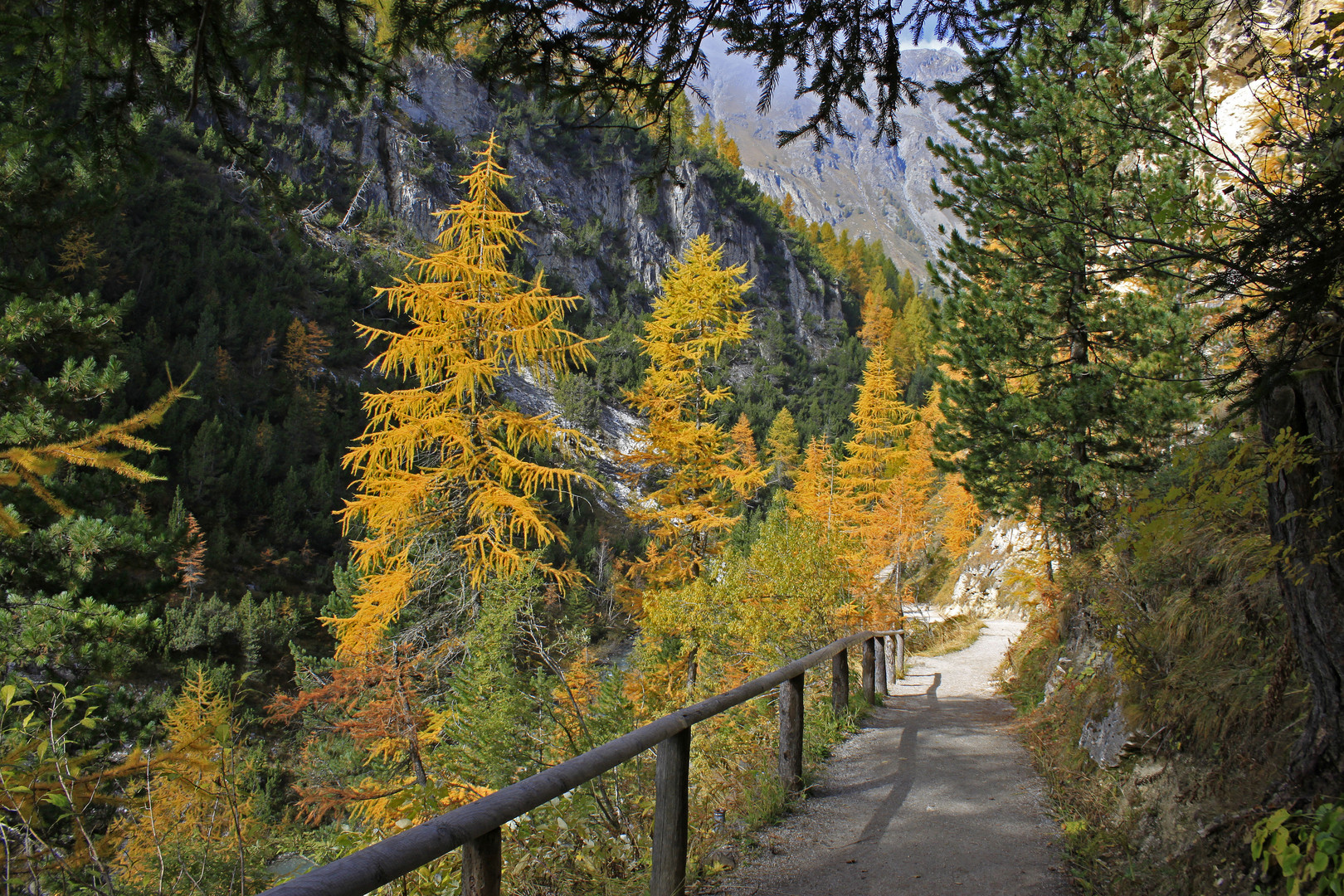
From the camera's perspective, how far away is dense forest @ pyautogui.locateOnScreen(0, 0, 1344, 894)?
8.50 feet

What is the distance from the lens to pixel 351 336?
5062 centimetres

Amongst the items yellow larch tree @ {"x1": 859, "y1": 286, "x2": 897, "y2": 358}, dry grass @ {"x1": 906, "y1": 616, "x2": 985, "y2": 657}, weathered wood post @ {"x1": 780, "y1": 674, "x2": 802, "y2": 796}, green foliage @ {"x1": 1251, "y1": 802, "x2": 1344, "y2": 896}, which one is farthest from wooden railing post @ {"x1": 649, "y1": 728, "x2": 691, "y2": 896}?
yellow larch tree @ {"x1": 859, "y1": 286, "x2": 897, "y2": 358}

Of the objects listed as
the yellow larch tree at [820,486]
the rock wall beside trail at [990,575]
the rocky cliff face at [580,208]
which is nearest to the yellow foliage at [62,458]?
the yellow larch tree at [820,486]

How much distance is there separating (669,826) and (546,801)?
1064mm

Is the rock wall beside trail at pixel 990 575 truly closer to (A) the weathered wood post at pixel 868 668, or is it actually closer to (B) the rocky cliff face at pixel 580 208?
(A) the weathered wood post at pixel 868 668

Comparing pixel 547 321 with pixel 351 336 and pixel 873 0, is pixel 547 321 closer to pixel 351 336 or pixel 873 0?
pixel 873 0

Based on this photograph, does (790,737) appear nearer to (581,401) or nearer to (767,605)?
(767,605)

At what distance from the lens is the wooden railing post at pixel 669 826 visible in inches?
118

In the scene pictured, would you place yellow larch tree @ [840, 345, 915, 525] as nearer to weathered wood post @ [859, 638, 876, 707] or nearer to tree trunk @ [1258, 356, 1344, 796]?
weathered wood post @ [859, 638, 876, 707]

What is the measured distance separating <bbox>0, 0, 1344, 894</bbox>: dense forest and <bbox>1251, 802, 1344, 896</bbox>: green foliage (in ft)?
0.07

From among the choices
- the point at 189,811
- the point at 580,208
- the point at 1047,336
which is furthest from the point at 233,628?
the point at 580,208

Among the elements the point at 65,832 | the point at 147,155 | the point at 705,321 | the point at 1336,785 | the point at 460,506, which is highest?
the point at 705,321

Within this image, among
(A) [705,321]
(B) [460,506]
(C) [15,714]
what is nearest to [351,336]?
(A) [705,321]

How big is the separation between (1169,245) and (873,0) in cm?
201
